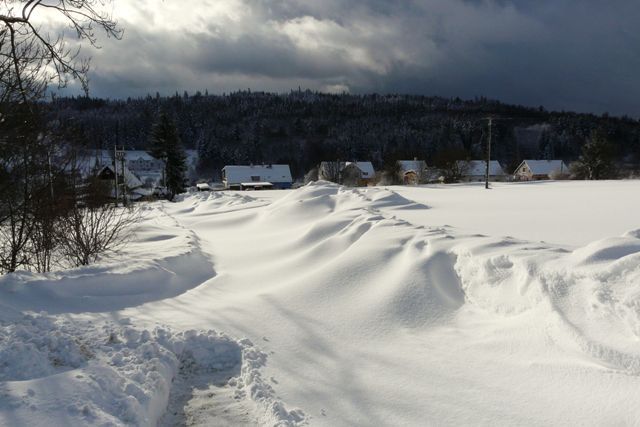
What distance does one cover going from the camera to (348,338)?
5.14 metres

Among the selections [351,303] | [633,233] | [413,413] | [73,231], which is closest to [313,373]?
[413,413]

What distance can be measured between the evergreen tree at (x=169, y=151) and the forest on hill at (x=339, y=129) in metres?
53.6

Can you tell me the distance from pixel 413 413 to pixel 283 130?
12085 centimetres

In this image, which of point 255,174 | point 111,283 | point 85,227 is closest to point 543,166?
point 255,174

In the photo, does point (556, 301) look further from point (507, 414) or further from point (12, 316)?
point (12, 316)

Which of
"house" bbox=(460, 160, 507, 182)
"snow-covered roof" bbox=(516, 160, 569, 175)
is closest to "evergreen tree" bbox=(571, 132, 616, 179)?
→ "house" bbox=(460, 160, 507, 182)

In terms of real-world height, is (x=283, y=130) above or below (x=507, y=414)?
above

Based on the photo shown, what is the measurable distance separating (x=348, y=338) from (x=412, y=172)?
181ft

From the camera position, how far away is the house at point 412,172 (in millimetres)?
50553

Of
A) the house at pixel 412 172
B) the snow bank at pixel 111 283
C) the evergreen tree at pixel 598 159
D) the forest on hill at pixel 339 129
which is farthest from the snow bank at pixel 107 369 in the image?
the forest on hill at pixel 339 129

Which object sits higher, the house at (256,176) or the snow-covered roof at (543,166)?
the snow-covered roof at (543,166)

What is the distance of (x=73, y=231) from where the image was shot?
30.0 feet

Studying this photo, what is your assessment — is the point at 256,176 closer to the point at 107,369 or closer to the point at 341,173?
the point at 341,173

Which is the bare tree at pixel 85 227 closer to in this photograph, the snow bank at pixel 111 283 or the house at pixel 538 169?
the snow bank at pixel 111 283
